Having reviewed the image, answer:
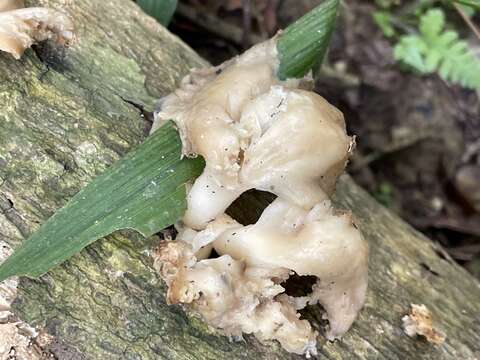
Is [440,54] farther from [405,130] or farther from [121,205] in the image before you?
[121,205]

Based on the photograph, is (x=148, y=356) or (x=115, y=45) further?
(x=115, y=45)

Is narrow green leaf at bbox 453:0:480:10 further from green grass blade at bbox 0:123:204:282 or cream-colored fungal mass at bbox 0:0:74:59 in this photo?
cream-colored fungal mass at bbox 0:0:74:59

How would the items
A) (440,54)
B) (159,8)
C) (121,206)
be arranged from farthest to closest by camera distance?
(440,54) → (159,8) → (121,206)

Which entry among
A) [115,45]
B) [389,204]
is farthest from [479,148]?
[115,45]

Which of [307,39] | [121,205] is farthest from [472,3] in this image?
[121,205]

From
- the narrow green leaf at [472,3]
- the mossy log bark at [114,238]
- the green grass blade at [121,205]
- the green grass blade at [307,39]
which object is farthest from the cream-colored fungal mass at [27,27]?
the narrow green leaf at [472,3]

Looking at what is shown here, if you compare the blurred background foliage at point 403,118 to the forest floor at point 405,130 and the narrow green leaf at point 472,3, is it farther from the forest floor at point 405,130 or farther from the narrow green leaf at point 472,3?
the narrow green leaf at point 472,3

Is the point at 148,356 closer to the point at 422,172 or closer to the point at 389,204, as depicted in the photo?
the point at 389,204

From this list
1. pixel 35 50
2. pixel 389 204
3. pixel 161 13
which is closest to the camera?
pixel 35 50
